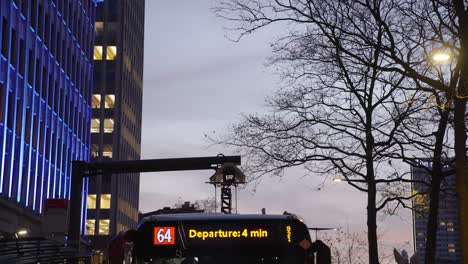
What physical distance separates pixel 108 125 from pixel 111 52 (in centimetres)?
1030

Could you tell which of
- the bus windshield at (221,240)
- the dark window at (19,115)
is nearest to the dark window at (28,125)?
the dark window at (19,115)

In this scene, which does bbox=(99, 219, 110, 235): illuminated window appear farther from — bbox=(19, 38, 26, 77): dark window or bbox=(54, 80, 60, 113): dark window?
bbox=(19, 38, 26, 77): dark window

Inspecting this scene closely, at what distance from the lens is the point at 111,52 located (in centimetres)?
10675

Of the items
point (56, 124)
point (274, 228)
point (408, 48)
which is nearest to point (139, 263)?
point (274, 228)

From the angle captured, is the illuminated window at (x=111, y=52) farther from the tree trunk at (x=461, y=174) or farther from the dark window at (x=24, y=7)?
the tree trunk at (x=461, y=174)

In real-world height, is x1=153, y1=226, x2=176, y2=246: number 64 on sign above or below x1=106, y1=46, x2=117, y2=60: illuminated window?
below

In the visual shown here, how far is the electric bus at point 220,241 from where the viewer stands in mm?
10398

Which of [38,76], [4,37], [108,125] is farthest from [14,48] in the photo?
[108,125]

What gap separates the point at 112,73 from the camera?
10588 centimetres

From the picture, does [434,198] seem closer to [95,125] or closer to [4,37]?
[4,37]

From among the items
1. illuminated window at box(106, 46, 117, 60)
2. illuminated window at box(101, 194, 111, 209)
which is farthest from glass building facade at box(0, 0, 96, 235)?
illuminated window at box(106, 46, 117, 60)

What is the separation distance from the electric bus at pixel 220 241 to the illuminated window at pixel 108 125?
95031mm

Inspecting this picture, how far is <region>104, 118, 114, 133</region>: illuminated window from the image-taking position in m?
104

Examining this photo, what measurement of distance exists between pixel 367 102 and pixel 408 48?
6123 millimetres
